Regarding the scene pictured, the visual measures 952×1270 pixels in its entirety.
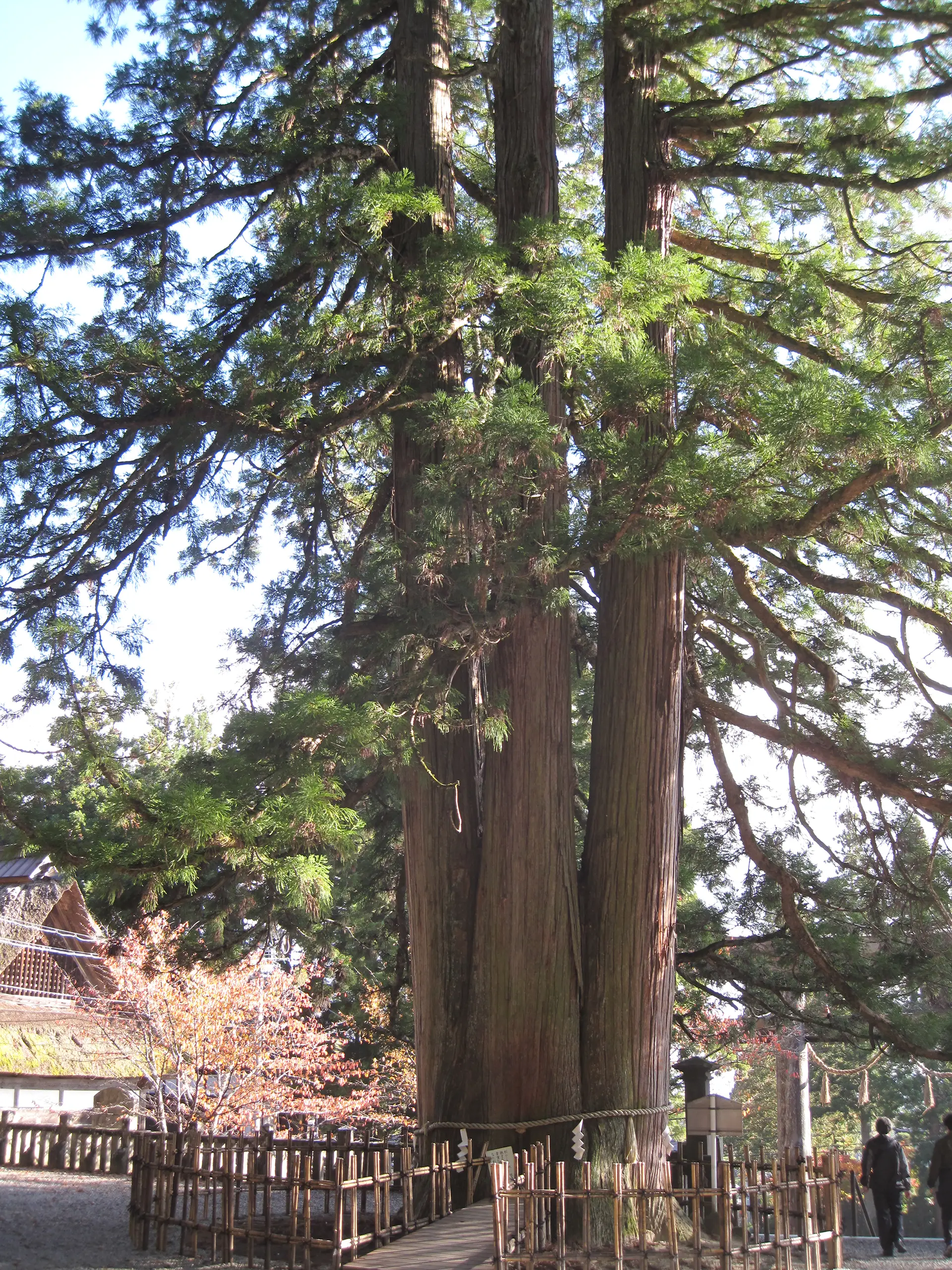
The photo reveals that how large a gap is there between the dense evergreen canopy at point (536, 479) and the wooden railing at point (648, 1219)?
70 centimetres

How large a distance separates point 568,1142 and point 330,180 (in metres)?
5.93

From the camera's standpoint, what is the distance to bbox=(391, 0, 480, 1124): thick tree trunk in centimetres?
657

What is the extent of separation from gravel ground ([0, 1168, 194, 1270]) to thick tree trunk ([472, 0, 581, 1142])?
2.12m

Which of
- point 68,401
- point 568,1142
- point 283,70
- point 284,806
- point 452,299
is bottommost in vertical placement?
point 568,1142

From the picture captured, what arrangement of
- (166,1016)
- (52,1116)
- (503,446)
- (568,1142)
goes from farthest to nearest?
(52,1116) < (166,1016) < (568,1142) < (503,446)

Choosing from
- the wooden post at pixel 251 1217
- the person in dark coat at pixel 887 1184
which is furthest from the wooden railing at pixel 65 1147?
the person in dark coat at pixel 887 1184

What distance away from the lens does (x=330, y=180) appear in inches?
270

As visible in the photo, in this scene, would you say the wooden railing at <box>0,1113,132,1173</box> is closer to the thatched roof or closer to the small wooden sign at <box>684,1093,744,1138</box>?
the thatched roof

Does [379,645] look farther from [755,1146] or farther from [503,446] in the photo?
[755,1146]

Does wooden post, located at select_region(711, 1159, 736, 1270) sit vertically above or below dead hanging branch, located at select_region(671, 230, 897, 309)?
below

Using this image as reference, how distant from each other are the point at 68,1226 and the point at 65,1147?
5725 millimetres

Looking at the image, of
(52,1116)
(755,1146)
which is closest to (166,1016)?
(52,1116)

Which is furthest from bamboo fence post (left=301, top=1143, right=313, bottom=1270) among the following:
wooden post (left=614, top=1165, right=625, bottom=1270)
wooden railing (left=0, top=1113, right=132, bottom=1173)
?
wooden railing (left=0, top=1113, right=132, bottom=1173)

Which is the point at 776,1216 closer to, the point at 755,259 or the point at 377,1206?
the point at 377,1206
